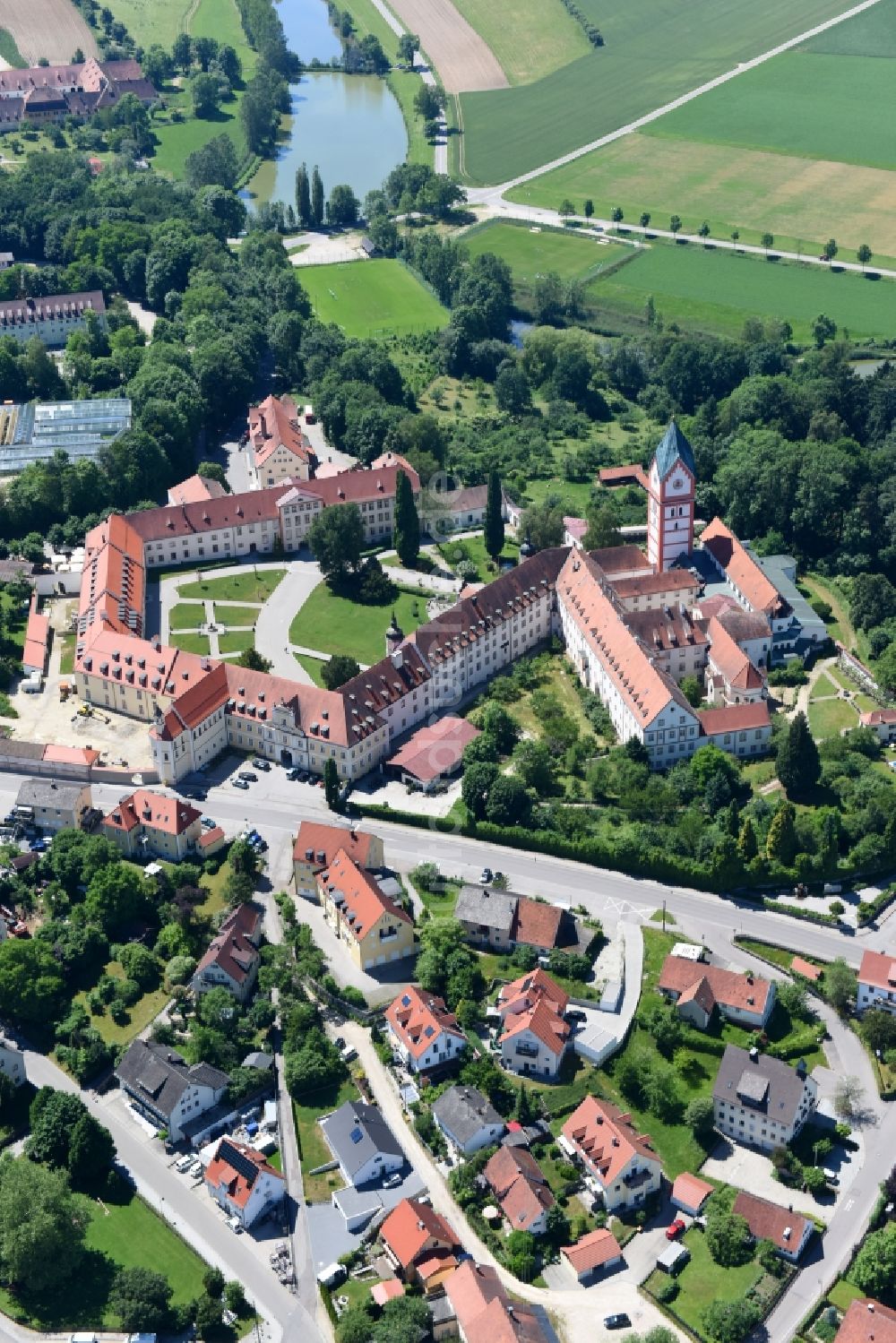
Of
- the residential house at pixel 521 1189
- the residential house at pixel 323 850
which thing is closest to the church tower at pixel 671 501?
the residential house at pixel 323 850

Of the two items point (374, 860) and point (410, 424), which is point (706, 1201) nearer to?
point (374, 860)

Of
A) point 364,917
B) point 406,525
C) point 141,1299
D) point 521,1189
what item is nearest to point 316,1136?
point 521,1189

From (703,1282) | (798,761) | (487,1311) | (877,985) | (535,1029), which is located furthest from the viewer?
(798,761)

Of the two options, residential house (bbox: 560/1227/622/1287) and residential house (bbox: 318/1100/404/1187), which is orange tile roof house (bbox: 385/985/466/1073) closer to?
residential house (bbox: 318/1100/404/1187)

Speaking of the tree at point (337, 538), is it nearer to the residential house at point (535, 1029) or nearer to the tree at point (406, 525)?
the tree at point (406, 525)

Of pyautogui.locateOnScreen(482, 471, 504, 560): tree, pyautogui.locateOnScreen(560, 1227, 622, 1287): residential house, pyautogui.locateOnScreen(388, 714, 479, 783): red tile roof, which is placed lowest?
pyautogui.locateOnScreen(560, 1227, 622, 1287): residential house

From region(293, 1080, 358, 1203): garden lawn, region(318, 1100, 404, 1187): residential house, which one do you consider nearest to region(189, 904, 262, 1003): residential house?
region(293, 1080, 358, 1203): garden lawn

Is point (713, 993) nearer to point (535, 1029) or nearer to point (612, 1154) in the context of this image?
point (535, 1029)
